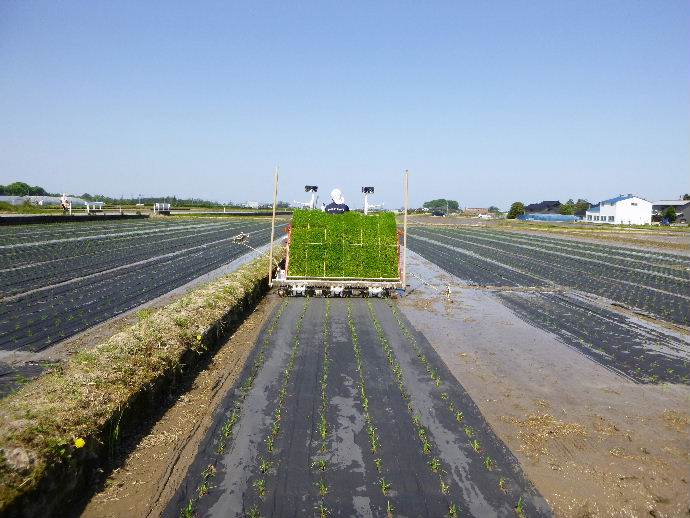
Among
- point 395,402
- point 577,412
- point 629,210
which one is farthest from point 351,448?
point 629,210

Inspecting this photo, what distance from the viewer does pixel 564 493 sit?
5.32m

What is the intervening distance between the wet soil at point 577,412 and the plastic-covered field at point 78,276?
8644mm

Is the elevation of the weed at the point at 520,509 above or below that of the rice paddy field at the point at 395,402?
below

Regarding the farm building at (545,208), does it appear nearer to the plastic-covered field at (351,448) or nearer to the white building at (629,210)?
the white building at (629,210)

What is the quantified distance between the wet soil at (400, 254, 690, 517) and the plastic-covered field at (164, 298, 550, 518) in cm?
44

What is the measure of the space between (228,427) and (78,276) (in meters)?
13.2

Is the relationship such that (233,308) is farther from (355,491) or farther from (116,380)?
(355,491)

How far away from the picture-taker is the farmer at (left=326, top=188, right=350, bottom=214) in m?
19.2

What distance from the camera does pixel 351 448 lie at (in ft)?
19.8

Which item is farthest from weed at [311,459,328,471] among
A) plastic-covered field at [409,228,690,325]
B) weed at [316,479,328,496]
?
plastic-covered field at [409,228,690,325]

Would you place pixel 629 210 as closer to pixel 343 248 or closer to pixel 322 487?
pixel 343 248

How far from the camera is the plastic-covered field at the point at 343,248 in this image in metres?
16.2

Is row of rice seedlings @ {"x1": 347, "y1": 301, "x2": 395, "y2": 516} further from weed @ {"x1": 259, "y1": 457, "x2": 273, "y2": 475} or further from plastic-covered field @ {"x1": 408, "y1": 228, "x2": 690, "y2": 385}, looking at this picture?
plastic-covered field @ {"x1": 408, "y1": 228, "x2": 690, "y2": 385}

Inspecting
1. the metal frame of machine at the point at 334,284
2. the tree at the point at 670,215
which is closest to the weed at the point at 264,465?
the metal frame of machine at the point at 334,284
